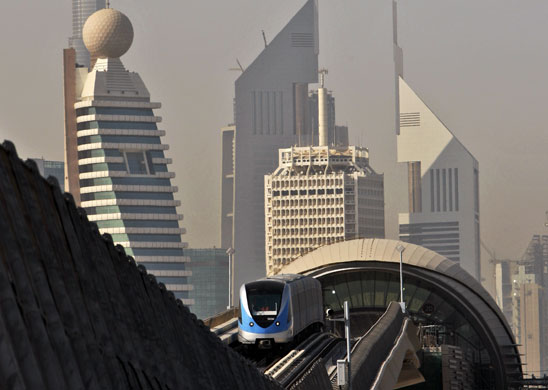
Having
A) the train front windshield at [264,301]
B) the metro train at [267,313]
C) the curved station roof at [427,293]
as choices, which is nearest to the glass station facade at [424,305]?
the curved station roof at [427,293]

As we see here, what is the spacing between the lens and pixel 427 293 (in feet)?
257

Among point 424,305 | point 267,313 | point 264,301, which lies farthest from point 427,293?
point 267,313

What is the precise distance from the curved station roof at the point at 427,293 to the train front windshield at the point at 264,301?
31.7 m

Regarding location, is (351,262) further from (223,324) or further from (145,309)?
(145,309)

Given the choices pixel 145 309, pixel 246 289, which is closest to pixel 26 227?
pixel 145 309

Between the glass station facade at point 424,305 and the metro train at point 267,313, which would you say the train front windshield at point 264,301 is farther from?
the glass station facade at point 424,305

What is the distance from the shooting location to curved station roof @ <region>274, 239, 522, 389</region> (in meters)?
76.1

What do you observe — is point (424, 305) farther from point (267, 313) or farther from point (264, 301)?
point (267, 313)

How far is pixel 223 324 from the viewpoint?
2213 inches

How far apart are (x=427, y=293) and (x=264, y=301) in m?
36.3

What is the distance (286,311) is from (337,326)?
34.7 metres

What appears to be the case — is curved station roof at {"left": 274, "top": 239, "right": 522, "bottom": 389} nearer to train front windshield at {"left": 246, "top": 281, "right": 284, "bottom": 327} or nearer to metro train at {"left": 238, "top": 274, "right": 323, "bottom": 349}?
metro train at {"left": 238, "top": 274, "right": 323, "bottom": 349}

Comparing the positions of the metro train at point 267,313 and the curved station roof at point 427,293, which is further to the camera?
the curved station roof at point 427,293

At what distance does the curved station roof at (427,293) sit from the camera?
76.1 meters
